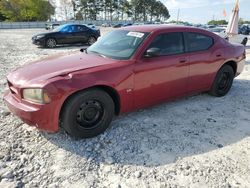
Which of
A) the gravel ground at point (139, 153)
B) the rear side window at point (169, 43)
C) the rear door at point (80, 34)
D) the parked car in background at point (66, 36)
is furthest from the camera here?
the rear door at point (80, 34)

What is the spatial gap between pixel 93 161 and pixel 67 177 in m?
0.39

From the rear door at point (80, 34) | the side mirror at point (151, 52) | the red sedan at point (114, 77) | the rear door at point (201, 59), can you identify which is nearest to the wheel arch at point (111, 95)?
the red sedan at point (114, 77)

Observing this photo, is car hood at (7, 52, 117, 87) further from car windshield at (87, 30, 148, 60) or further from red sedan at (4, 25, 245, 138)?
car windshield at (87, 30, 148, 60)

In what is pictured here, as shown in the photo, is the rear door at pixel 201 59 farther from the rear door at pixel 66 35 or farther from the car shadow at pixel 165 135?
the rear door at pixel 66 35

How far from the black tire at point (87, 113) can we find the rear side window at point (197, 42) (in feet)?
6.39

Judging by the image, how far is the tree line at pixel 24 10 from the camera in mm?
62744

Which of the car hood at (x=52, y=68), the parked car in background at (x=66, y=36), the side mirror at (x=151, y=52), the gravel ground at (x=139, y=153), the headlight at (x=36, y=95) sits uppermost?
the side mirror at (x=151, y=52)

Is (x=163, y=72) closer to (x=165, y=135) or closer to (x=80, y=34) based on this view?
(x=165, y=135)

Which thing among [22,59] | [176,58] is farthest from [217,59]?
[22,59]

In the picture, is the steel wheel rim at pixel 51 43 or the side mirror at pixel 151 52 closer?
the side mirror at pixel 151 52

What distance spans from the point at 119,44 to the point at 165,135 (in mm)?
1675

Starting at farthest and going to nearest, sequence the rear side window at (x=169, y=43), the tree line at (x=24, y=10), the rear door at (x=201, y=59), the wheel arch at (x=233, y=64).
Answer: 1. the tree line at (x=24, y=10)
2. the wheel arch at (x=233, y=64)
3. the rear door at (x=201, y=59)
4. the rear side window at (x=169, y=43)

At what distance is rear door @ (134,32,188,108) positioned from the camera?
374 cm

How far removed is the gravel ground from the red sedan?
0.30 meters
